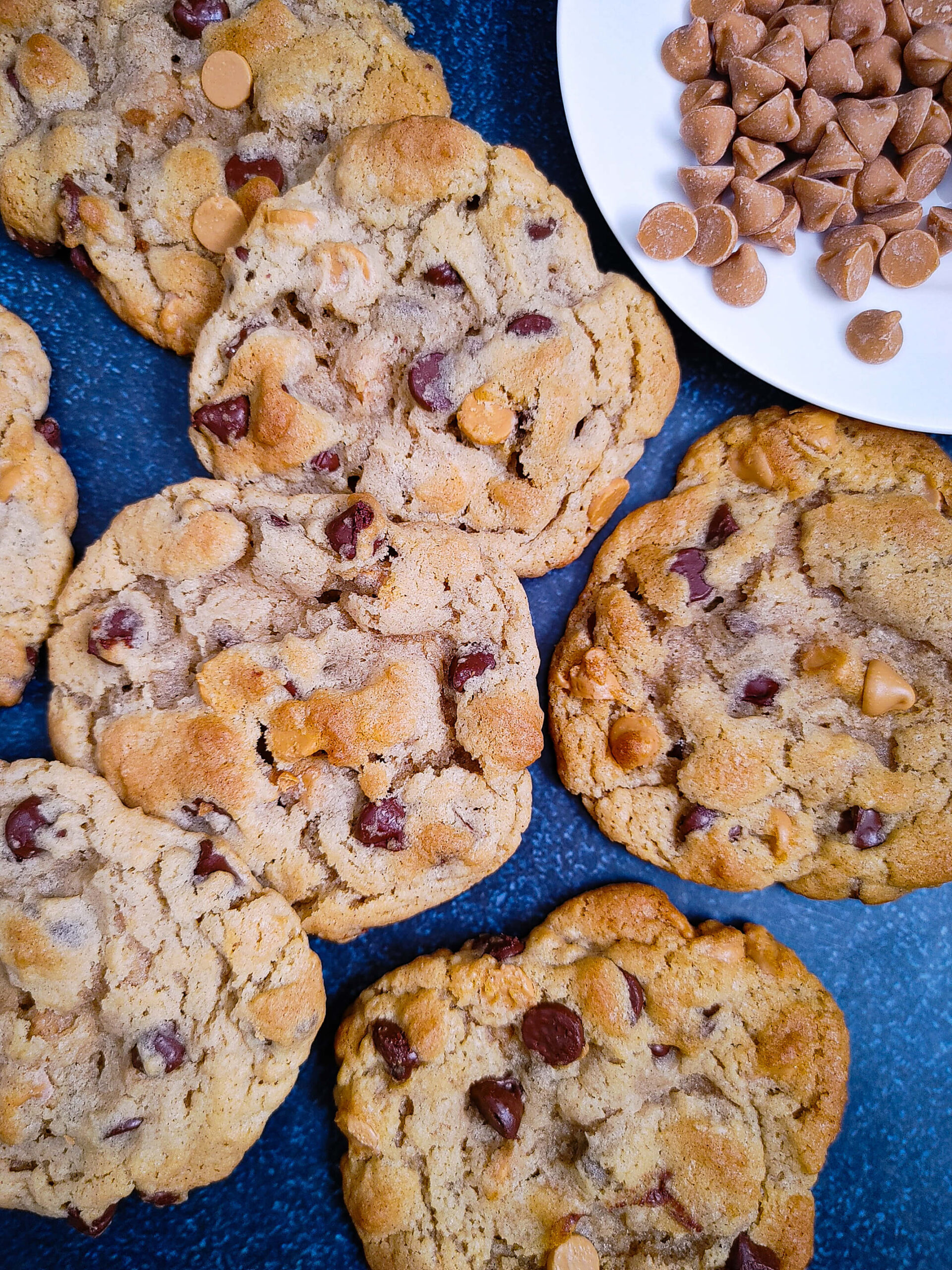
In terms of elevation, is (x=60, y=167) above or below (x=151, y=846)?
above

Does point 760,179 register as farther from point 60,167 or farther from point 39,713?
point 39,713

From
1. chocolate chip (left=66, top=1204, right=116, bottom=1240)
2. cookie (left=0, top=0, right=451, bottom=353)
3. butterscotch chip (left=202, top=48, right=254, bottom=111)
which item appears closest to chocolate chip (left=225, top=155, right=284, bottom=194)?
cookie (left=0, top=0, right=451, bottom=353)

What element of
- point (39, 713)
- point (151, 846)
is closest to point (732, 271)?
point (151, 846)

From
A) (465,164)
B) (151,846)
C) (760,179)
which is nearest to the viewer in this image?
(151,846)

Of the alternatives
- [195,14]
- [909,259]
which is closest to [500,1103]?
[909,259]

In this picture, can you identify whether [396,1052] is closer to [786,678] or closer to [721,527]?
[786,678]

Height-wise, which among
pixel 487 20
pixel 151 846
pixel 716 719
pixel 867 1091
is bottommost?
pixel 867 1091
